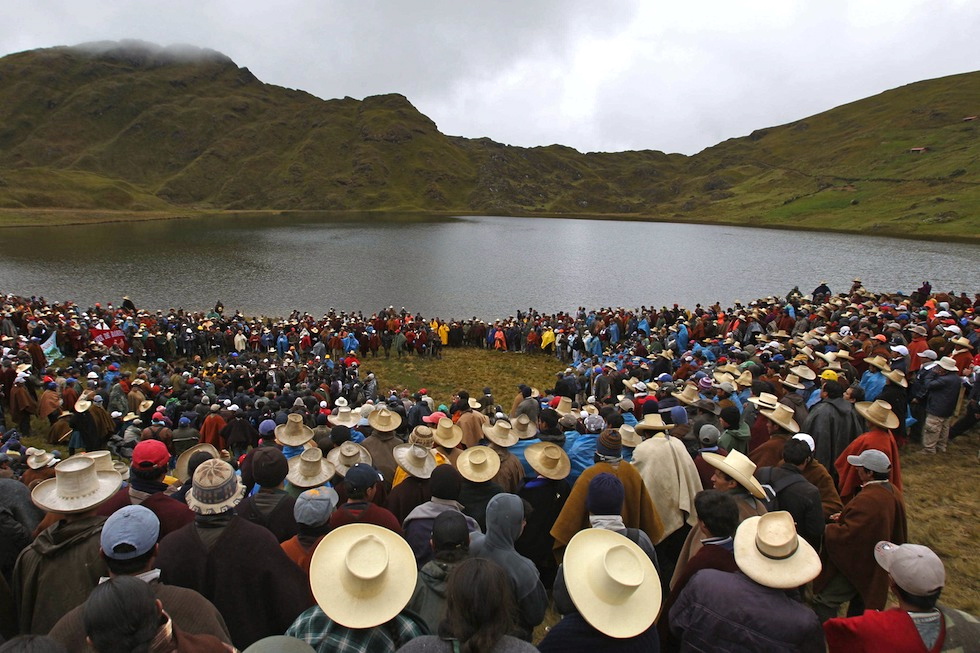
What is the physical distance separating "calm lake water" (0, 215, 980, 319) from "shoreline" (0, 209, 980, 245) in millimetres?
7099

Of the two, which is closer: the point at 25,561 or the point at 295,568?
the point at 25,561

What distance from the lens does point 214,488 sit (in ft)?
13.9

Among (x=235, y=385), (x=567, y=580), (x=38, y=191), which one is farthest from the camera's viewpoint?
(x=38, y=191)

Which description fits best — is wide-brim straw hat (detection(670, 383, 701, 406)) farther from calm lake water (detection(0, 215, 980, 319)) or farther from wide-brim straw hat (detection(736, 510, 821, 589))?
calm lake water (detection(0, 215, 980, 319))

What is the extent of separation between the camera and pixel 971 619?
324 centimetres

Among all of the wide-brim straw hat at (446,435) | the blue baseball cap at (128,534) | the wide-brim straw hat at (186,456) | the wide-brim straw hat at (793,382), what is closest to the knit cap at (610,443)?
the wide-brim straw hat at (446,435)

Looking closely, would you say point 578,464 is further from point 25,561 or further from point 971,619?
point 25,561

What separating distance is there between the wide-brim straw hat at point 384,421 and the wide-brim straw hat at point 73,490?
3.91 m

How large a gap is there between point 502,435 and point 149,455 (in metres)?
4.43

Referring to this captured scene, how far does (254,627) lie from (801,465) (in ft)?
18.8

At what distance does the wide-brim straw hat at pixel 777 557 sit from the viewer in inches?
137

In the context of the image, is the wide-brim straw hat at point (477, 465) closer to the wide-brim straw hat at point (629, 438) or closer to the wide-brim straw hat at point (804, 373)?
the wide-brim straw hat at point (629, 438)

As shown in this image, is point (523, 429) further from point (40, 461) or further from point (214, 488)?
point (40, 461)

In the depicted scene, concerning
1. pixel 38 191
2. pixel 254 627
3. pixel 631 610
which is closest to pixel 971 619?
pixel 631 610
